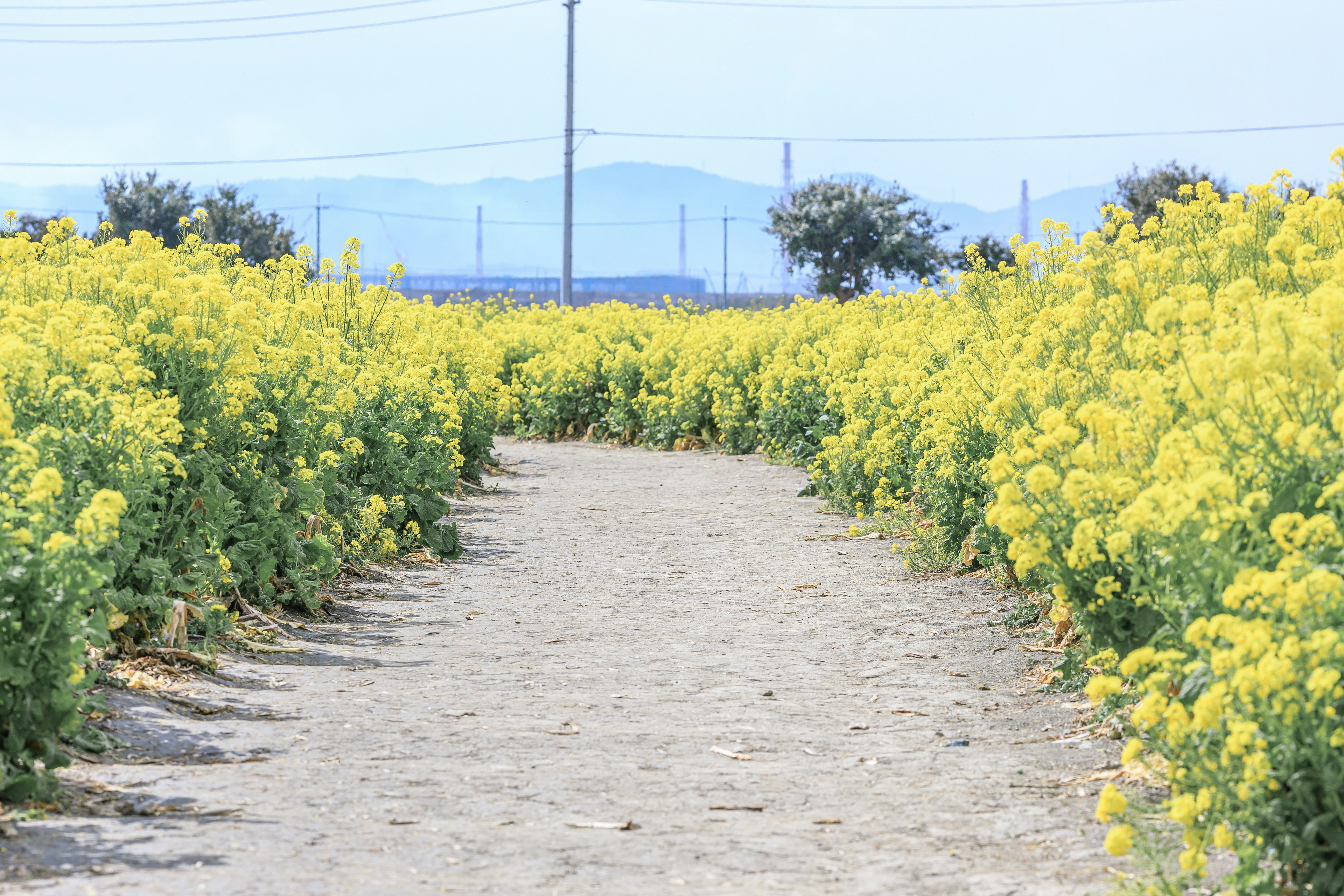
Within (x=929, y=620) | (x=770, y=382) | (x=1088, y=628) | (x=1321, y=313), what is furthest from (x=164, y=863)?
(x=770, y=382)

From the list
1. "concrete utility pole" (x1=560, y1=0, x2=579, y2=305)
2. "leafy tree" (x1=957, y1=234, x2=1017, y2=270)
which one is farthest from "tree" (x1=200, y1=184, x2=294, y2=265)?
"leafy tree" (x1=957, y1=234, x2=1017, y2=270)

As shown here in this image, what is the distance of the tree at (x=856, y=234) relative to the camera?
4259 cm

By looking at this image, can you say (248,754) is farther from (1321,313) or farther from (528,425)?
(528,425)

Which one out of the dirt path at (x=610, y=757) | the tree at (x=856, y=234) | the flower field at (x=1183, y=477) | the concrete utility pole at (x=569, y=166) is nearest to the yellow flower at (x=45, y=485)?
the dirt path at (x=610, y=757)

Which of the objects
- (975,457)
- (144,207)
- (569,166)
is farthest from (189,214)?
(975,457)

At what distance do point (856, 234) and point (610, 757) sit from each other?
38.7 metres

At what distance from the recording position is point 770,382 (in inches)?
681

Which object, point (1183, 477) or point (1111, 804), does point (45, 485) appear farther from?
point (1183, 477)

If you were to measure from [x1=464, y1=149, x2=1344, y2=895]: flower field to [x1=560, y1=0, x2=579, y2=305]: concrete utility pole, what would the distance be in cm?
2205

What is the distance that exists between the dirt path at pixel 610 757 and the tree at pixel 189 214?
1594 inches

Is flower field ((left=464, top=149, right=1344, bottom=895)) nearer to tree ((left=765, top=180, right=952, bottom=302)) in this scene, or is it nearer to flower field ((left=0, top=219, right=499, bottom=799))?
flower field ((left=0, top=219, right=499, bottom=799))

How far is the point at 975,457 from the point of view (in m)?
9.20

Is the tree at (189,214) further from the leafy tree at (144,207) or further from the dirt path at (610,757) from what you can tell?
the dirt path at (610,757)

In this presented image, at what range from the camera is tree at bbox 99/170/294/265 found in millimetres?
47469
